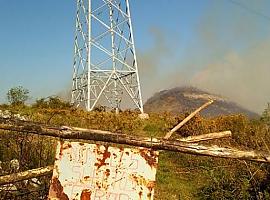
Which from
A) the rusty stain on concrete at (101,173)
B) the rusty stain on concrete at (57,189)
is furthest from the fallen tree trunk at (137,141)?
the rusty stain on concrete at (57,189)

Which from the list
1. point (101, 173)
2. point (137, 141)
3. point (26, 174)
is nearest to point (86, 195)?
point (101, 173)

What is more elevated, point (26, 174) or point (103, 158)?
point (103, 158)

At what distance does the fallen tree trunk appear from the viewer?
3307mm

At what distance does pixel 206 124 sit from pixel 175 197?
7239mm

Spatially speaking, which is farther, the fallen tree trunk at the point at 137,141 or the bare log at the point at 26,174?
the bare log at the point at 26,174

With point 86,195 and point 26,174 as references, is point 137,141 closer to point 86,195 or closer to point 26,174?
point 86,195

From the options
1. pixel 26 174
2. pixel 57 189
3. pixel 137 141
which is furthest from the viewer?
pixel 26 174

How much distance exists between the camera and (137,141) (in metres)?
3.30

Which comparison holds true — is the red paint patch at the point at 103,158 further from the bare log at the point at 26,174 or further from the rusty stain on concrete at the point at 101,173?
the bare log at the point at 26,174

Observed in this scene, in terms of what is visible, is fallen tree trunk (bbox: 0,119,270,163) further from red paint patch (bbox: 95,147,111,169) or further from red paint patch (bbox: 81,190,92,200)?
red paint patch (bbox: 81,190,92,200)

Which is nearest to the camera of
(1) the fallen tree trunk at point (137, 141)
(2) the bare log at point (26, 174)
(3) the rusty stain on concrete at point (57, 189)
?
(3) the rusty stain on concrete at point (57, 189)

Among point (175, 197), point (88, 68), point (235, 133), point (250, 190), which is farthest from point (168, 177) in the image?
point (88, 68)

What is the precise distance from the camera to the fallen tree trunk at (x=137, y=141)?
3307mm

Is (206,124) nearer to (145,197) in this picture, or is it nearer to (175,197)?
(175,197)
